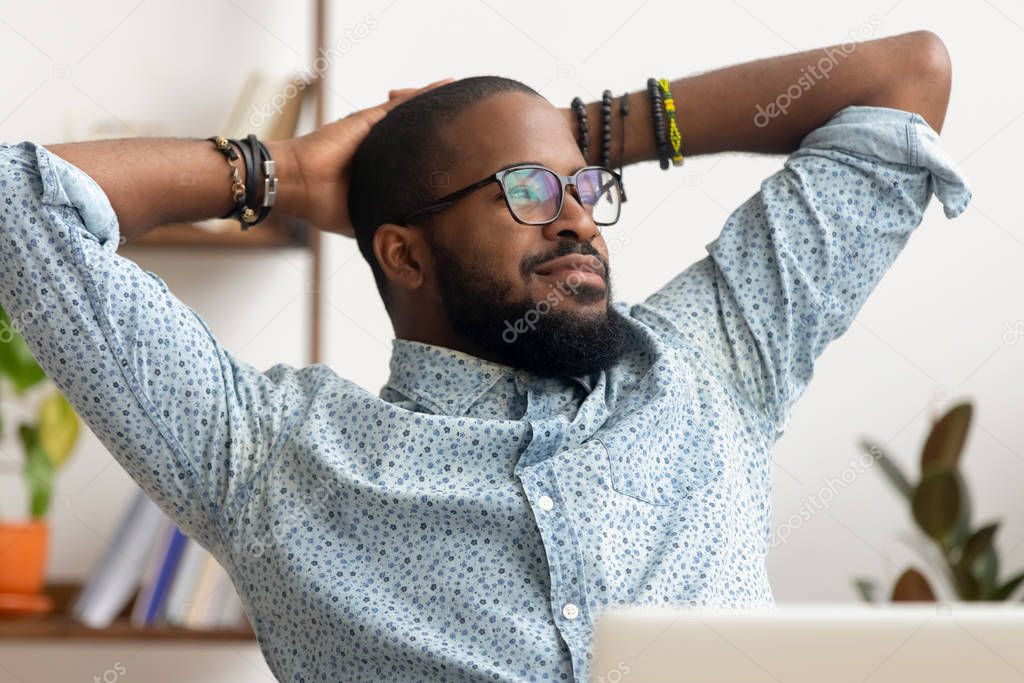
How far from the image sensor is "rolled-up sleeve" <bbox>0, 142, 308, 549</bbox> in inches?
45.8

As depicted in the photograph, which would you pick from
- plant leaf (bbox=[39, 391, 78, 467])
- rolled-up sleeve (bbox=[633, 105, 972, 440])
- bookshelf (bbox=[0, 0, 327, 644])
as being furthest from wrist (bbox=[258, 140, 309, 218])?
plant leaf (bbox=[39, 391, 78, 467])

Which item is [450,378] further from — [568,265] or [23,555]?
[23,555]

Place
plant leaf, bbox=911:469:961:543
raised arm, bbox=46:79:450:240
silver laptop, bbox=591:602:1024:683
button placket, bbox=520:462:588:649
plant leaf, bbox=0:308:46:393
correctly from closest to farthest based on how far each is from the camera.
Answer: silver laptop, bbox=591:602:1024:683 → button placket, bbox=520:462:588:649 → raised arm, bbox=46:79:450:240 → plant leaf, bbox=911:469:961:543 → plant leaf, bbox=0:308:46:393

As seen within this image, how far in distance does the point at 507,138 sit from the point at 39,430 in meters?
1.10

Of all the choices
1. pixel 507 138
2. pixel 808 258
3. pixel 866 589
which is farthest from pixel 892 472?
pixel 507 138

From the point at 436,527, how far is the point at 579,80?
4.02 ft

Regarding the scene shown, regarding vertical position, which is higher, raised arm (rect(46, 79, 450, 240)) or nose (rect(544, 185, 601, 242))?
raised arm (rect(46, 79, 450, 240))

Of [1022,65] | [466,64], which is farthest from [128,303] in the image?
[1022,65]

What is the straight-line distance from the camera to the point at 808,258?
1.34 metres

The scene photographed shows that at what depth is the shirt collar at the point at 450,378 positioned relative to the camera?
133cm

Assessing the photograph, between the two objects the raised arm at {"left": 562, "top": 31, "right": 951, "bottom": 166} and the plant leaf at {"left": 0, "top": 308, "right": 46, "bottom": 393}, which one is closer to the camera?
the raised arm at {"left": 562, "top": 31, "right": 951, "bottom": 166}

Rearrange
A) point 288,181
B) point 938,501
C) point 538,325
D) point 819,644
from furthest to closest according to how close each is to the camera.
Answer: point 938,501, point 288,181, point 538,325, point 819,644

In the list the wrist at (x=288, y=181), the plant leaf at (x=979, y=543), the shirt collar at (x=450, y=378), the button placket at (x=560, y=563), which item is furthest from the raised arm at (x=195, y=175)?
the plant leaf at (x=979, y=543)

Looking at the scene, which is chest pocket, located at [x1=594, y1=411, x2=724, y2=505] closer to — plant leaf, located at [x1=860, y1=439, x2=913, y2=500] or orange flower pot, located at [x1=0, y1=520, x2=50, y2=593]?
plant leaf, located at [x1=860, y1=439, x2=913, y2=500]
